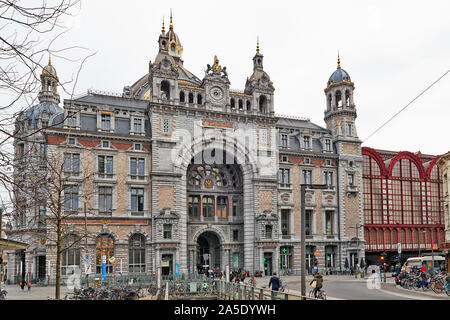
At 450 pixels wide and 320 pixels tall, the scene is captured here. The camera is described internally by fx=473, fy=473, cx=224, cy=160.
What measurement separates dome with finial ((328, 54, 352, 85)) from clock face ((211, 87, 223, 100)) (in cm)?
1867

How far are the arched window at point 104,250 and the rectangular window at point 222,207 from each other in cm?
1421

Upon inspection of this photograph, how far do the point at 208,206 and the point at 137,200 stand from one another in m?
9.80

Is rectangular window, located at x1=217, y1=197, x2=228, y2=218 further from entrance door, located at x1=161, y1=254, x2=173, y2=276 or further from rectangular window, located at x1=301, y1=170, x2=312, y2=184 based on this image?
rectangular window, located at x1=301, y1=170, x2=312, y2=184

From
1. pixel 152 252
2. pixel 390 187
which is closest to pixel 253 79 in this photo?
pixel 152 252

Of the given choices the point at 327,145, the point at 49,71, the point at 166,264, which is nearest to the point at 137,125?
the point at 166,264

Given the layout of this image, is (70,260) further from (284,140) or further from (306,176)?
(306,176)

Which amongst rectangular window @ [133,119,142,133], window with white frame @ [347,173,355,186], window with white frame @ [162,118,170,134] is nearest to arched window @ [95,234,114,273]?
rectangular window @ [133,119,142,133]

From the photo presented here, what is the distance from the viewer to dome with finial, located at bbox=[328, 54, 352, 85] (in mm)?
66062

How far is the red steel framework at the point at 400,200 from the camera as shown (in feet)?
231

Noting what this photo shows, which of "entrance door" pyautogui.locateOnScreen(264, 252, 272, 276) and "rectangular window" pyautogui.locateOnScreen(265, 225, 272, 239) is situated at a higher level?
"rectangular window" pyautogui.locateOnScreen(265, 225, 272, 239)

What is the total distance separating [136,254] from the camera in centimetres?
5072

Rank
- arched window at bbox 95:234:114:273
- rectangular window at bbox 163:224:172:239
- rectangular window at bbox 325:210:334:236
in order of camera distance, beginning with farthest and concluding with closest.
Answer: rectangular window at bbox 325:210:334:236 → rectangular window at bbox 163:224:172:239 → arched window at bbox 95:234:114:273

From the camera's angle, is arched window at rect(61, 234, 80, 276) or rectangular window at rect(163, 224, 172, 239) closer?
arched window at rect(61, 234, 80, 276)
